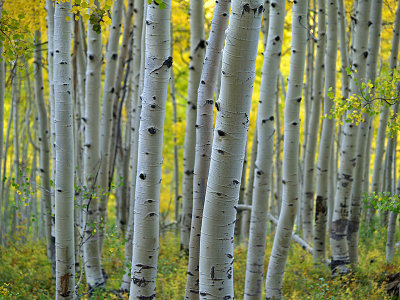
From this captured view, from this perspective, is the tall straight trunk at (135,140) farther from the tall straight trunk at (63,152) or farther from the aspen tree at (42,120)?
the tall straight trunk at (63,152)

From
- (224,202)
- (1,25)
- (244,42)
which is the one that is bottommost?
(224,202)

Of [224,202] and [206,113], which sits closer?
[224,202]

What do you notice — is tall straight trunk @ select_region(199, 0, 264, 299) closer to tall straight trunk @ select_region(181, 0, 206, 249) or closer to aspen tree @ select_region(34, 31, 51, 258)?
tall straight trunk @ select_region(181, 0, 206, 249)

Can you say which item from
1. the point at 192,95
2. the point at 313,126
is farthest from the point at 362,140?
the point at 192,95

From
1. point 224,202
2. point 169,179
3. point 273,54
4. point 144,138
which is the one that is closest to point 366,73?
point 273,54

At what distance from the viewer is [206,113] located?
12.0 ft

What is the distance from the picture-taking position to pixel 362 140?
6.32 metres

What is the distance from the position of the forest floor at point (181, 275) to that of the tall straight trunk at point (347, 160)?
357 millimetres

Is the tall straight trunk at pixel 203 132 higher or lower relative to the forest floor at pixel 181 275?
higher

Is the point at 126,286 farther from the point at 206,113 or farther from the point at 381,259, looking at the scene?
the point at 381,259

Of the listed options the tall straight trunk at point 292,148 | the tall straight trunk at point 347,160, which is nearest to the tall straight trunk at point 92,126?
the tall straight trunk at point 292,148

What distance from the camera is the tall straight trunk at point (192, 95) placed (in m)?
5.72

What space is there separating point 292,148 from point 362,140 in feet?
6.49

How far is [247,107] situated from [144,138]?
1.18m
